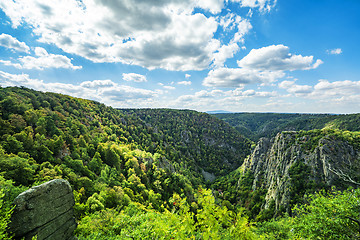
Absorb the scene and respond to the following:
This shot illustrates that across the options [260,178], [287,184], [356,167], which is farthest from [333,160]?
[260,178]

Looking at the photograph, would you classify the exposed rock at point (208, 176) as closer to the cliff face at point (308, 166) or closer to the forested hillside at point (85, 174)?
the cliff face at point (308, 166)

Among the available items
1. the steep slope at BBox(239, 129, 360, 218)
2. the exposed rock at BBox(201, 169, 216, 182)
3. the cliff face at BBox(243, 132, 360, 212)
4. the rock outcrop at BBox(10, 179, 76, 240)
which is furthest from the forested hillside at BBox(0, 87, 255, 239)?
the exposed rock at BBox(201, 169, 216, 182)

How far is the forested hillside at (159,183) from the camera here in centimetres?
1162

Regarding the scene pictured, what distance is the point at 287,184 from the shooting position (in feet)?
234

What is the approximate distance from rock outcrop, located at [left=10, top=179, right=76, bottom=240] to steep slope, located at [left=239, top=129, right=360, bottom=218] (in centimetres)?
7895

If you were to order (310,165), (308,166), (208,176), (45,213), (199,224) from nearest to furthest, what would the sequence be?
(199,224), (45,213), (310,165), (308,166), (208,176)

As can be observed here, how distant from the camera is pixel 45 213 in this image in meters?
14.1

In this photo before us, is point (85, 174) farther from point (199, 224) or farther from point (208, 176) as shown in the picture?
point (208, 176)

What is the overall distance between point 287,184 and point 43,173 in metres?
92.7

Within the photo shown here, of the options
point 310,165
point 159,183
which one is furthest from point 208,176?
point 159,183

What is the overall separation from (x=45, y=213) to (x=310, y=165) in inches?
3760

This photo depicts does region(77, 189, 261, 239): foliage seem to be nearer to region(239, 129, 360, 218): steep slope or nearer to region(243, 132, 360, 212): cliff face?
region(239, 129, 360, 218): steep slope

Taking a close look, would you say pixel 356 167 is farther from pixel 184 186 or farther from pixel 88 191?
pixel 88 191

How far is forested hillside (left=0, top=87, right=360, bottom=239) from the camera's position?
11617 millimetres
